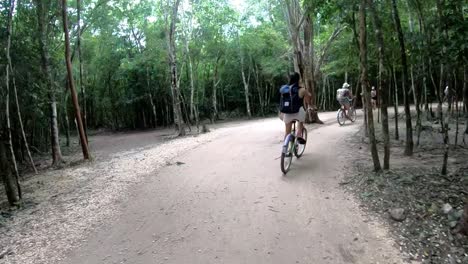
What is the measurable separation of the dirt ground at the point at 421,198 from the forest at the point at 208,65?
292 mm

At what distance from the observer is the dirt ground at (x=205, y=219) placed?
465 cm

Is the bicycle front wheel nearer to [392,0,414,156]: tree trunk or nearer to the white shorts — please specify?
the white shorts

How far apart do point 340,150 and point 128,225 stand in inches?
238

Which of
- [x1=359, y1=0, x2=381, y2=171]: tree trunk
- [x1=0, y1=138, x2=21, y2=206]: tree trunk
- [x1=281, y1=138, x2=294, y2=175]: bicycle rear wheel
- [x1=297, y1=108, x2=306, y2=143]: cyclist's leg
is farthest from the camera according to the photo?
[x1=297, y1=108, x2=306, y2=143]: cyclist's leg

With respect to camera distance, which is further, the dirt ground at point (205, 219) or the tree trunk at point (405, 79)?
the tree trunk at point (405, 79)

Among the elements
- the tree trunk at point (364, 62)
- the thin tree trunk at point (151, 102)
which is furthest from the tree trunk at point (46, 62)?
the thin tree trunk at point (151, 102)

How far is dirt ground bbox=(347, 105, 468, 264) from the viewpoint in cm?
455

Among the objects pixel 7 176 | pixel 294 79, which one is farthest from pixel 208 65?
pixel 7 176

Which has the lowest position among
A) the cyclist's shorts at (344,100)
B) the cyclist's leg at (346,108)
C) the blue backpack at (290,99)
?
the cyclist's leg at (346,108)

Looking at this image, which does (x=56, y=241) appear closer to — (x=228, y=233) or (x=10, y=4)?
(x=228, y=233)

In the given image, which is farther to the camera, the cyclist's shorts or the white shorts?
the cyclist's shorts

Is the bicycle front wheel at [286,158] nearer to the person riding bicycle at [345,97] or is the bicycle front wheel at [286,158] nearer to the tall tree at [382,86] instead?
the tall tree at [382,86]

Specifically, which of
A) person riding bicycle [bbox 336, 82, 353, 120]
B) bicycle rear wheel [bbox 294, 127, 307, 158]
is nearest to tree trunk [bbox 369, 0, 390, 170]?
bicycle rear wheel [bbox 294, 127, 307, 158]

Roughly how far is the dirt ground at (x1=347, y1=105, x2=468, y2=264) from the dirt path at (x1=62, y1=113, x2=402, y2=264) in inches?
12.4
